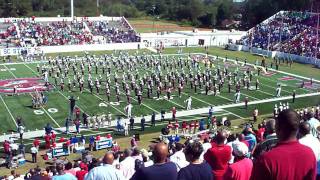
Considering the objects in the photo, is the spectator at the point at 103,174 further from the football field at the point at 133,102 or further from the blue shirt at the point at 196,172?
the football field at the point at 133,102

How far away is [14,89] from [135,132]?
36.9ft

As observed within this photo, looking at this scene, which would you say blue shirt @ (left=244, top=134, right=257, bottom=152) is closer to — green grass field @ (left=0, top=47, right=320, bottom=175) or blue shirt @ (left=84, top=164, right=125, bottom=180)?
blue shirt @ (left=84, top=164, right=125, bottom=180)

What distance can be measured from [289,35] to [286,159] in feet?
173

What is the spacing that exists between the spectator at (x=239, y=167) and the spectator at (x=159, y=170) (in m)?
0.61

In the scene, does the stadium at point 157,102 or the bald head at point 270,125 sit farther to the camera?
the bald head at point 270,125

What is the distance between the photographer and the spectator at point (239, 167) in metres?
4.88

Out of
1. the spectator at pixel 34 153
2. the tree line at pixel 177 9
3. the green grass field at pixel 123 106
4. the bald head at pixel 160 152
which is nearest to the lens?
the bald head at pixel 160 152

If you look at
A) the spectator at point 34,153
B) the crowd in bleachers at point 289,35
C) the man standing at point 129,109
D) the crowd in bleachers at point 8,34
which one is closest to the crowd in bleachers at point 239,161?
the spectator at point 34,153

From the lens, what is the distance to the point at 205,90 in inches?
1209

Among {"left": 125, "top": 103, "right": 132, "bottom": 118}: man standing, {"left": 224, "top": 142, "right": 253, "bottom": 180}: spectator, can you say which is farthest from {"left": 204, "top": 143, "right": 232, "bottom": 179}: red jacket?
{"left": 125, "top": 103, "right": 132, "bottom": 118}: man standing

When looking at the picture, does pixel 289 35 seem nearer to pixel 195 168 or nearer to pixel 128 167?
pixel 128 167

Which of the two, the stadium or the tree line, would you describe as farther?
the tree line

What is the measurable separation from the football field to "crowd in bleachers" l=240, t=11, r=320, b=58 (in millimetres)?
13749

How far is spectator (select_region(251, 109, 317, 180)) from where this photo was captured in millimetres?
3463
